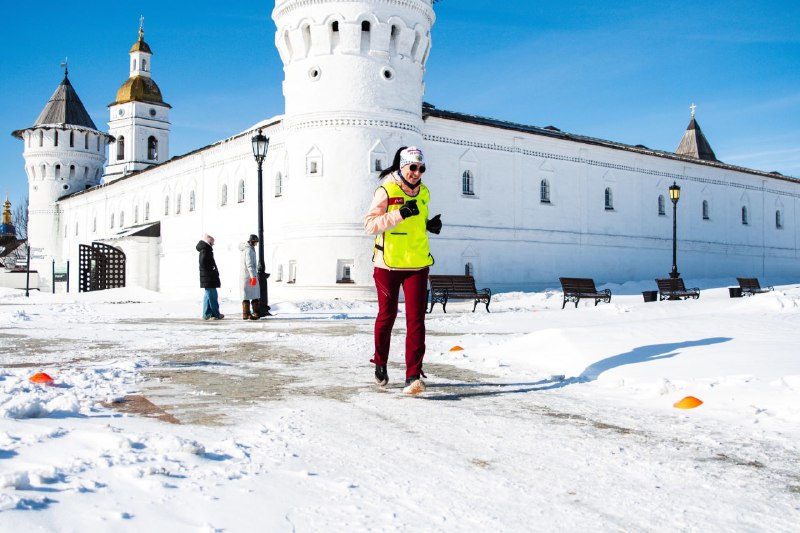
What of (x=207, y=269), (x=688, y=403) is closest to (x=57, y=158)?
(x=207, y=269)

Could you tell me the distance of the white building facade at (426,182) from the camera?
86.1 feet

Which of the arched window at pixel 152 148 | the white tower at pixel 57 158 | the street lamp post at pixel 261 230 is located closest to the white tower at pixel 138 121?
the arched window at pixel 152 148

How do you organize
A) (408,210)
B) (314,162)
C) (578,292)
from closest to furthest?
(408,210) → (578,292) → (314,162)

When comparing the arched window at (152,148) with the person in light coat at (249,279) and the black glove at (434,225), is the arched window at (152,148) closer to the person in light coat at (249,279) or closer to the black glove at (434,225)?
the person in light coat at (249,279)

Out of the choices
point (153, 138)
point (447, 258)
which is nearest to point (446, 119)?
point (447, 258)

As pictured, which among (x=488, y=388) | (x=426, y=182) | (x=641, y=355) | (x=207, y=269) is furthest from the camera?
(x=426, y=182)

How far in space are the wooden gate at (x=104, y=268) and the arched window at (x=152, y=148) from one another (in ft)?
40.5

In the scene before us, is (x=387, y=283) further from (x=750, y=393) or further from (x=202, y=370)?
(x=750, y=393)

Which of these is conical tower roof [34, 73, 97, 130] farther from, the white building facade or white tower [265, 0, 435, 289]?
white tower [265, 0, 435, 289]

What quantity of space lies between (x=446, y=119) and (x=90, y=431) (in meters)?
26.5

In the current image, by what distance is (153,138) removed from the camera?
53625 millimetres

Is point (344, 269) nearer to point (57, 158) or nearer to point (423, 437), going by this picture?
point (423, 437)

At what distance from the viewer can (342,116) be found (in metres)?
26.3

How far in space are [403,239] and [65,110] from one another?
5509 cm
